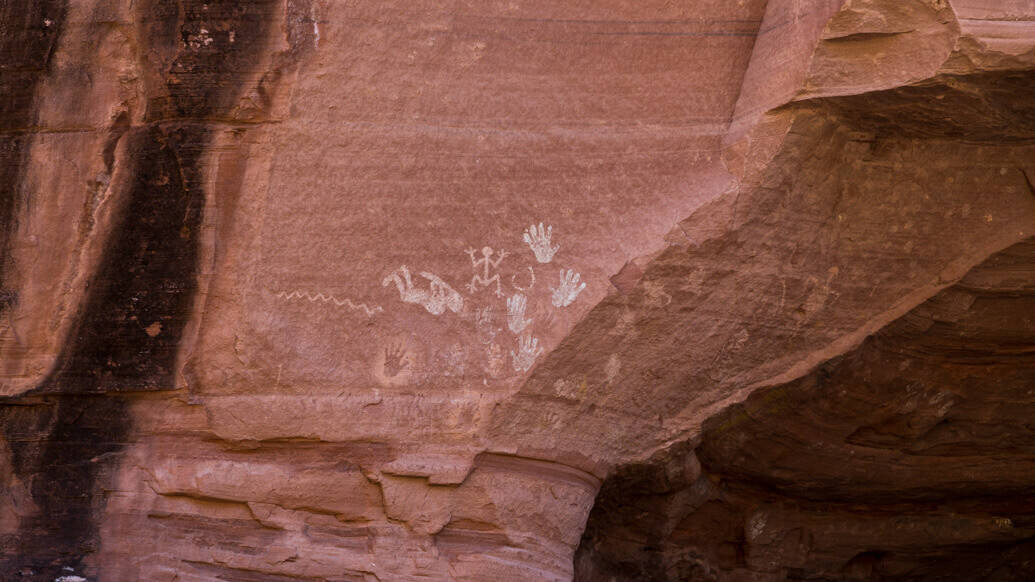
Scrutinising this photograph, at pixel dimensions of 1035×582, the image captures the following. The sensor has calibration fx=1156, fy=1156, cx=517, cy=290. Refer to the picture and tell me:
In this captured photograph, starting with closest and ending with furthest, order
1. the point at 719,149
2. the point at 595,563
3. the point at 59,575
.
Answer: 1. the point at 59,575
2. the point at 719,149
3. the point at 595,563

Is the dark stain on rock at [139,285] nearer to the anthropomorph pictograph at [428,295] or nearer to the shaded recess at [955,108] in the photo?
the anthropomorph pictograph at [428,295]

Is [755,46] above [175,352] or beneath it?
above

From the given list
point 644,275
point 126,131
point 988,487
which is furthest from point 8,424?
point 988,487

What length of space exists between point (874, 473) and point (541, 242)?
155 centimetres

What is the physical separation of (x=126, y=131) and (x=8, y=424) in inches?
32.4

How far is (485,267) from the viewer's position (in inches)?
118

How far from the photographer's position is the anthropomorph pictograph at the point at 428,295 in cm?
299

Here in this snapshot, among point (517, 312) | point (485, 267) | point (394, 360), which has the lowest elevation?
point (394, 360)

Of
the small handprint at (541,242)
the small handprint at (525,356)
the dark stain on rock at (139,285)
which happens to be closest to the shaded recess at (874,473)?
the small handprint at (525,356)

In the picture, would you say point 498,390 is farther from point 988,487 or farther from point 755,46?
point 988,487

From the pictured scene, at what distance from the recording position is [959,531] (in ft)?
13.5

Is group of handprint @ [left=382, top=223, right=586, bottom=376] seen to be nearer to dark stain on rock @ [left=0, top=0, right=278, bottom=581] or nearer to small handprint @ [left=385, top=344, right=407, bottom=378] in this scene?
small handprint @ [left=385, top=344, right=407, bottom=378]

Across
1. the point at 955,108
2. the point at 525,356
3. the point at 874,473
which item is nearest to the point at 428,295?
the point at 525,356

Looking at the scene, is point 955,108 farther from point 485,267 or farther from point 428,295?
point 428,295
